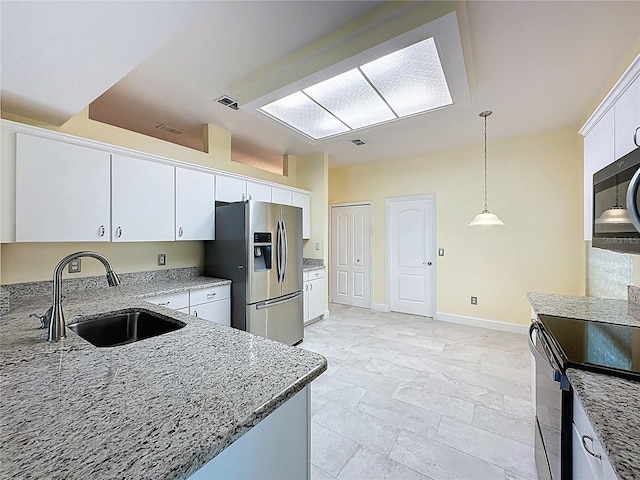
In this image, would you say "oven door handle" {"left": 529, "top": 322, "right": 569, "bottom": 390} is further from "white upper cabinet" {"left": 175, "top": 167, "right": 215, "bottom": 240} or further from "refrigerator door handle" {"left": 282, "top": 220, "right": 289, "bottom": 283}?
"white upper cabinet" {"left": 175, "top": 167, "right": 215, "bottom": 240}

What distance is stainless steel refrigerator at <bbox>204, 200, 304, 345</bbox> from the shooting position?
2.90 m

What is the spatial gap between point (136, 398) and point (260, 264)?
2340 millimetres

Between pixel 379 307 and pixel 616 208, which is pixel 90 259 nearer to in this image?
pixel 616 208

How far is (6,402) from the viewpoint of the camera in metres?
0.71

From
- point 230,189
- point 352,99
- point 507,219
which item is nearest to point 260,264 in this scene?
point 230,189

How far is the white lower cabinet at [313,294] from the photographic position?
4020 millimetres

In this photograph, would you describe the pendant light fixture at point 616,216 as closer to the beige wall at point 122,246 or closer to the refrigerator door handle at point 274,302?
the refrigerator door handle at point 274,302

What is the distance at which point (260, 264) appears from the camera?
120 inches

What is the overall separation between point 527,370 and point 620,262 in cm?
128

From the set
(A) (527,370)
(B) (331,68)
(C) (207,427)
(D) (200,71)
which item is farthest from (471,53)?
(A) (527,370)

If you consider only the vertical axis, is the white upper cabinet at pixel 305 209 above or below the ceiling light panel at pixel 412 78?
below

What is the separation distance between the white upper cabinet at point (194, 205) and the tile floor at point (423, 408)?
1.88m

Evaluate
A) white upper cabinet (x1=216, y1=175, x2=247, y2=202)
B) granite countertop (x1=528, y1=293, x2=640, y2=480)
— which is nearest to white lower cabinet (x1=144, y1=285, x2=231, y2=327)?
white upper cabinet (x1=216, y1=175, x2=247, y2=202)

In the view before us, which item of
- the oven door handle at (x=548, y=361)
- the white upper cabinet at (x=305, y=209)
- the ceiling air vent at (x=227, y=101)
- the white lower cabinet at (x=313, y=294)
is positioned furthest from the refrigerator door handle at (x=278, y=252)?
the oven door handle at (x=548, y=361)
